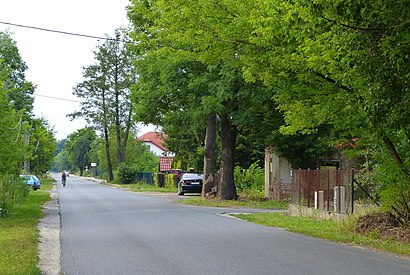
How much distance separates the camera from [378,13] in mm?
11289

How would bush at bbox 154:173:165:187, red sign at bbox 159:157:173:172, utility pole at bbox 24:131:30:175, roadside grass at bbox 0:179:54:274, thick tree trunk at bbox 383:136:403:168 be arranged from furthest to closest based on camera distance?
red sign at bbox 159:157:173:172 < bush at bbox 154:173:165:187 < utility pole at bbox 24:131:30:175 < thick tree trunk at bbox 383:136:403:168 < roadside grass at bbox 0:179:54:274

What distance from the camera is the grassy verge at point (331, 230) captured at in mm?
14016

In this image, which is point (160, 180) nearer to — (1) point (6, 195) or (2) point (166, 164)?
(2) point (166, 164)

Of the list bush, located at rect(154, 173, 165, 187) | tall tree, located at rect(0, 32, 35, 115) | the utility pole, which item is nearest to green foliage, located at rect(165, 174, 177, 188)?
bush, located at rect(154, 173, 165, 187)

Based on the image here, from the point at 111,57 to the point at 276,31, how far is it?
65.0 m

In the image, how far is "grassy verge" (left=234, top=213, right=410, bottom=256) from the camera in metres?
14.0

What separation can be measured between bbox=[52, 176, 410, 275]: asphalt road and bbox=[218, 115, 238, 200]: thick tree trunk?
53.1ft

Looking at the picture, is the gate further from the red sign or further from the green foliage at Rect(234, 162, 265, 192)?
the red sign

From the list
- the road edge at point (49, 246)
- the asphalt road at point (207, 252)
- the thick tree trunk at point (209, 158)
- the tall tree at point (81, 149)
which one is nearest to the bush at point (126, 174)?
the thick tree trunk at point (209, 158)

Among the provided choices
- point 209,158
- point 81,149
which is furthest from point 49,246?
point 81,149

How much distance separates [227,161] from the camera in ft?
118

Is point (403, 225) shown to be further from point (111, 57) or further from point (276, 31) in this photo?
point (111, 57)

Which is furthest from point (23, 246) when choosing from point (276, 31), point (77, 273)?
point (276, 31)

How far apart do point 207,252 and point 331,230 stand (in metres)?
6.32
